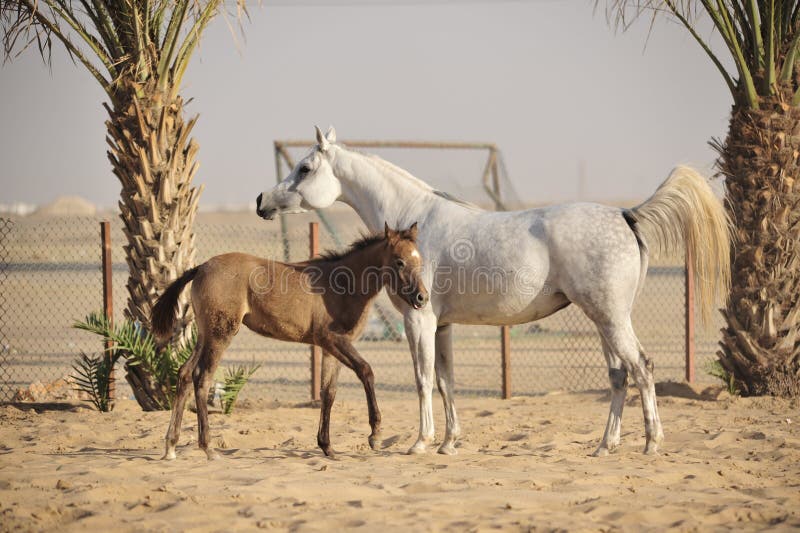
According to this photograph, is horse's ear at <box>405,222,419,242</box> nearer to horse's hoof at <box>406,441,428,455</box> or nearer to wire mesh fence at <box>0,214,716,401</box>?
horse's hoof at <box>406,441,428,455</box>

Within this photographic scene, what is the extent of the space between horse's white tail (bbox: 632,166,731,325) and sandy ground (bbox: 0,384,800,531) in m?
1.50

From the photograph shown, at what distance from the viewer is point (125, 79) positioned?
8.16 m

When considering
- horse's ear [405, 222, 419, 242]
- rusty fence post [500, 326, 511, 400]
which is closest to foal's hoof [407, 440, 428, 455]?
horse's ear [405, 222, 419, 242]

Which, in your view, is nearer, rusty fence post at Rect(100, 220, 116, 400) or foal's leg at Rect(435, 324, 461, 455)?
foal's leg at Rect(435, 324, 461, 455)

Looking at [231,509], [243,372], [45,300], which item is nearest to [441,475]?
[231,509]

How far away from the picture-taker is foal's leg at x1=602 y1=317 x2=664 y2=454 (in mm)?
6250

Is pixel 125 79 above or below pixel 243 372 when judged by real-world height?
above

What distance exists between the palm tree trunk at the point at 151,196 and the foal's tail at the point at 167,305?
1684mm

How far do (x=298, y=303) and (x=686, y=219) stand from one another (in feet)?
9.54

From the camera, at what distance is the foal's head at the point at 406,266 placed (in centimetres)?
602

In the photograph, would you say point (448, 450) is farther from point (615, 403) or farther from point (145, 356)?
point (145, 356)

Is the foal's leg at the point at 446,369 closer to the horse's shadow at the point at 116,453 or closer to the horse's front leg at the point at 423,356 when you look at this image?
the horse's front leg at the point at 423,356

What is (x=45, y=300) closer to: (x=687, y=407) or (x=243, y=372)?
(x=243, y=372)

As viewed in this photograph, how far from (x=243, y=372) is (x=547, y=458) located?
10.5 feet
